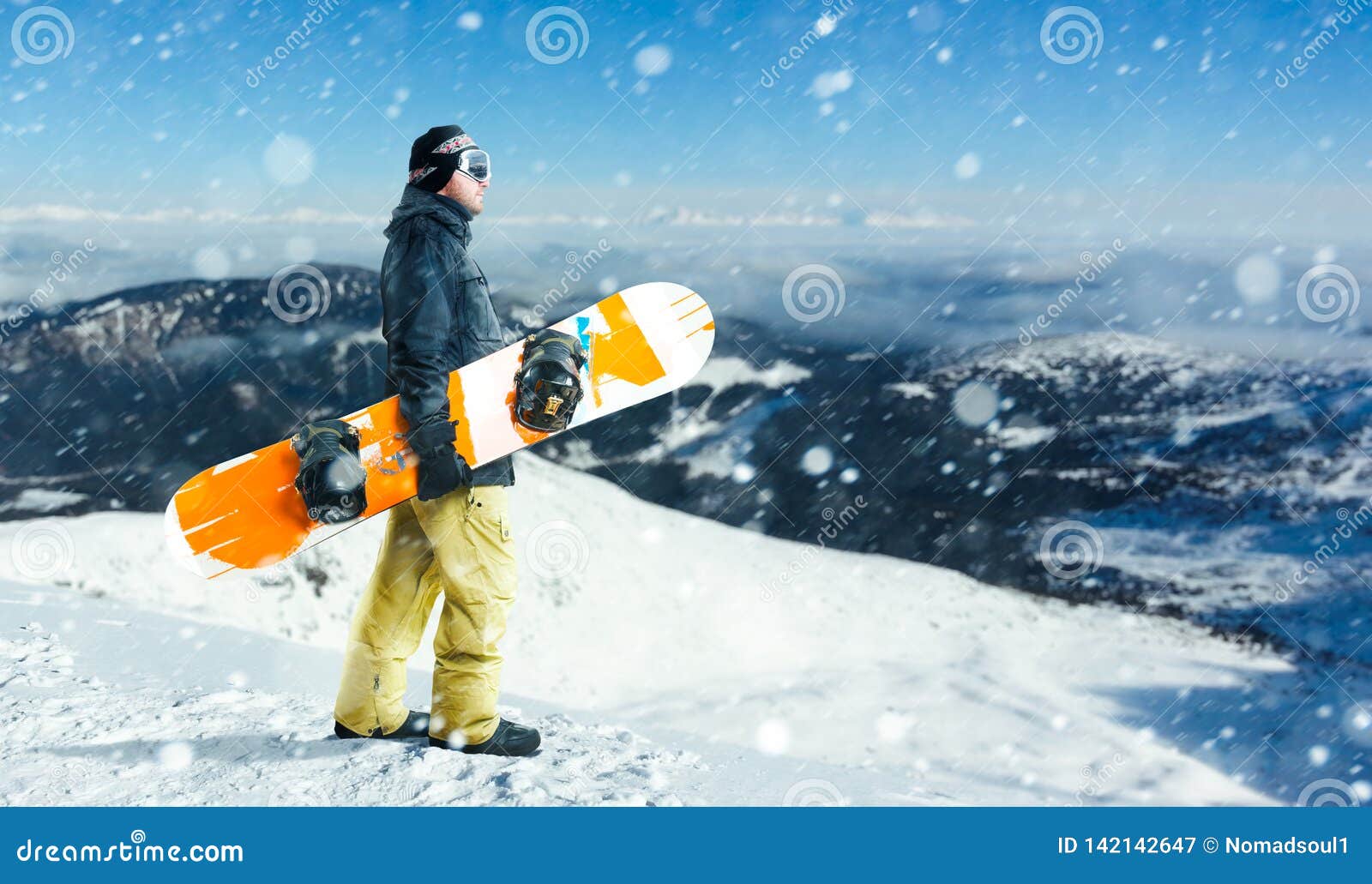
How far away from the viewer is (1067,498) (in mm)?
8016

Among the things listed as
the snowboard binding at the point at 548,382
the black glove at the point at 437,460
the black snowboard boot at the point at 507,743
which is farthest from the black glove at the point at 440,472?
the black snowboard boot at the point at 507,743

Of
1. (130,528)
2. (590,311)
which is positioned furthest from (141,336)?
(590,311)

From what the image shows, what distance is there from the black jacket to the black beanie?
0.04 meters

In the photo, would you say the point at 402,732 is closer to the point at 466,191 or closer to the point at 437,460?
the point at 437,460

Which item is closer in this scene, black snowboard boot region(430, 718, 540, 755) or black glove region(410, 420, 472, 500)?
black glove region(410, 420, 472, 500)

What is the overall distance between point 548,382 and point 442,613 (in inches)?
32.8

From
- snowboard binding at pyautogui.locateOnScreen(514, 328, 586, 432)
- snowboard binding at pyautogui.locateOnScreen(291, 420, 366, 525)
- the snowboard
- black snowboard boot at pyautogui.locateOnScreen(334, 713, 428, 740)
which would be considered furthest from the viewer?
black snowboard boot at pyautogui.locateOnScreen(334, 713, 428, 740)

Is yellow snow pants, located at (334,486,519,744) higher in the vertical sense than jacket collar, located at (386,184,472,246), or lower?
lower

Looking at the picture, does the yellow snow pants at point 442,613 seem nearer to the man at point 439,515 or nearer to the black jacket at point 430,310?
the man at point 439,515

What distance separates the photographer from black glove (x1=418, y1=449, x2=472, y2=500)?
8.61ft

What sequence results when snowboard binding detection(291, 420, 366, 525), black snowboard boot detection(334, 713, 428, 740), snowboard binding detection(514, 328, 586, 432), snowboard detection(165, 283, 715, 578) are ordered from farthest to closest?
black snowboard boot detection(334, 713, 428, 740)
snowboard detection(165, 283, 715, 578)
snowboard binding detection(514, 328, 586, 432)
snowboard binding detection(291, 420, 366, 525)

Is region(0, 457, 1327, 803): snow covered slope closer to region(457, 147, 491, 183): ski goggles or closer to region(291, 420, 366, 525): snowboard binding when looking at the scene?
region(291, 420, 366, 525): snowboard binding

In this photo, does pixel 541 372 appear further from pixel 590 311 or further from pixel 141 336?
pixel 141 336

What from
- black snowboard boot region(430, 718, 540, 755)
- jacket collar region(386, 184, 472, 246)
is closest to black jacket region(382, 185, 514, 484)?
jacket collar region(386, 184, 472, 246)
